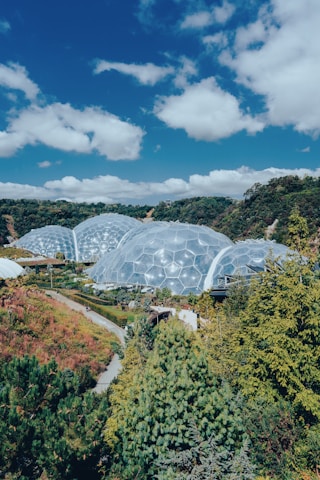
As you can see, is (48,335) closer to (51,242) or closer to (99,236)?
(99,236)

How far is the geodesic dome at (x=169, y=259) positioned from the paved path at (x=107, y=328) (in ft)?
16.9

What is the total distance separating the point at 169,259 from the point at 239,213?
157ft

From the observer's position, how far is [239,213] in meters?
77.2

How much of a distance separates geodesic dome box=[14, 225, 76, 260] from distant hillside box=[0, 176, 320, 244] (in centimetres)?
2958

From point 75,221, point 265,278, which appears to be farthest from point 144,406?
point 75,221

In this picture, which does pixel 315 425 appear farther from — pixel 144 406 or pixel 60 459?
pixel 60 459

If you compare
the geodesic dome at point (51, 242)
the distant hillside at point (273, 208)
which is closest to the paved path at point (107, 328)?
the geodesic dome at point (51, 242)

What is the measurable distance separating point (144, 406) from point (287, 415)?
4.04m

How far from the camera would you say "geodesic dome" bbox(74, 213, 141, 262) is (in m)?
58.0

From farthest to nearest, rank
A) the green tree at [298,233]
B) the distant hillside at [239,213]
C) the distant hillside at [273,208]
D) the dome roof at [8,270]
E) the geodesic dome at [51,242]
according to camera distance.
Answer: the distant hillside at [239,213]
the distant hillside at [273,208]
the geodesic dome at [51,242]
the dome roof at [8,270]
the green tree at [298,233]

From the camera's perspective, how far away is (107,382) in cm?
1638

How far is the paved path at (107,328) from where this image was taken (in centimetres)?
1630

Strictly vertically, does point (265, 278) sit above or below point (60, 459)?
above

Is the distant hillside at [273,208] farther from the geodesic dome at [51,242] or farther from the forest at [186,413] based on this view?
the forest at [186,413]
